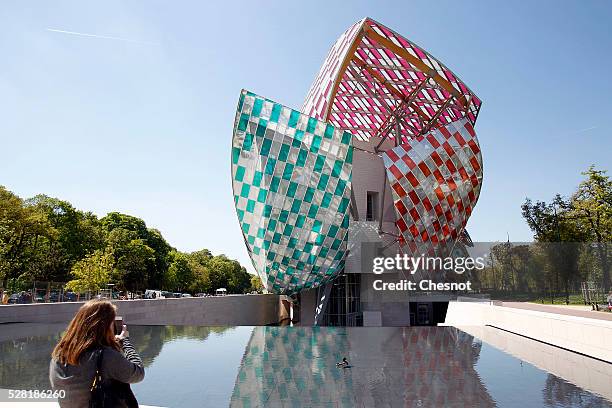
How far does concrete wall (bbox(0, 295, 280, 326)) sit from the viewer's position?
1731 centimetres

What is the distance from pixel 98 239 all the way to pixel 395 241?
40060mm

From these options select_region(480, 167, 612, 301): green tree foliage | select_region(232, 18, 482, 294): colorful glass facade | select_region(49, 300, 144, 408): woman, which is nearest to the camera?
select_region(49, 300, 144, 408): woman

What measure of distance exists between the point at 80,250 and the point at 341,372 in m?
50.0

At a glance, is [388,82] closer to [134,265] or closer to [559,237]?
[559,237]

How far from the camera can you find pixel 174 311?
26.2 m

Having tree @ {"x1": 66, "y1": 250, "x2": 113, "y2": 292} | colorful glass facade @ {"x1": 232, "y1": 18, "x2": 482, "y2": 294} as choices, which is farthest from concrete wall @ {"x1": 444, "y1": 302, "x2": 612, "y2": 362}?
tree @ {"x1": 66, "y1": 250, "x2": 113, "y2": 292}

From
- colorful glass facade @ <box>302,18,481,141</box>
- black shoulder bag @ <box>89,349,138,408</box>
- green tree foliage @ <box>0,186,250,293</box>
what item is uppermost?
colorful glass facade @ <box>302,18,481,141</box>

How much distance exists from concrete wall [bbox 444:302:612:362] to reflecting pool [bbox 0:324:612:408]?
1.29 ft

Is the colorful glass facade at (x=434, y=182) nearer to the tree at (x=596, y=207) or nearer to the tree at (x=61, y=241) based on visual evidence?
the tree at (x=596, y=207)

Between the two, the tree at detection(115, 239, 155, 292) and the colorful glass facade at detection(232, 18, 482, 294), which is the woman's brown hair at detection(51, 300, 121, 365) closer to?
the colorful glass facade at detection(232, 18, 482, 294)

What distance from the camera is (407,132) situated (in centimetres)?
4397

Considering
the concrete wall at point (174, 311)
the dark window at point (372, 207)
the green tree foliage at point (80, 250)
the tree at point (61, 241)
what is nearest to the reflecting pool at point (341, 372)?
the concrete wall at point (174, 311)

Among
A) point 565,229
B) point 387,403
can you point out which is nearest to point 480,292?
point 565,229

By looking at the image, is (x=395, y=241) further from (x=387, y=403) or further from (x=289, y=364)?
(x=387, y=403)
